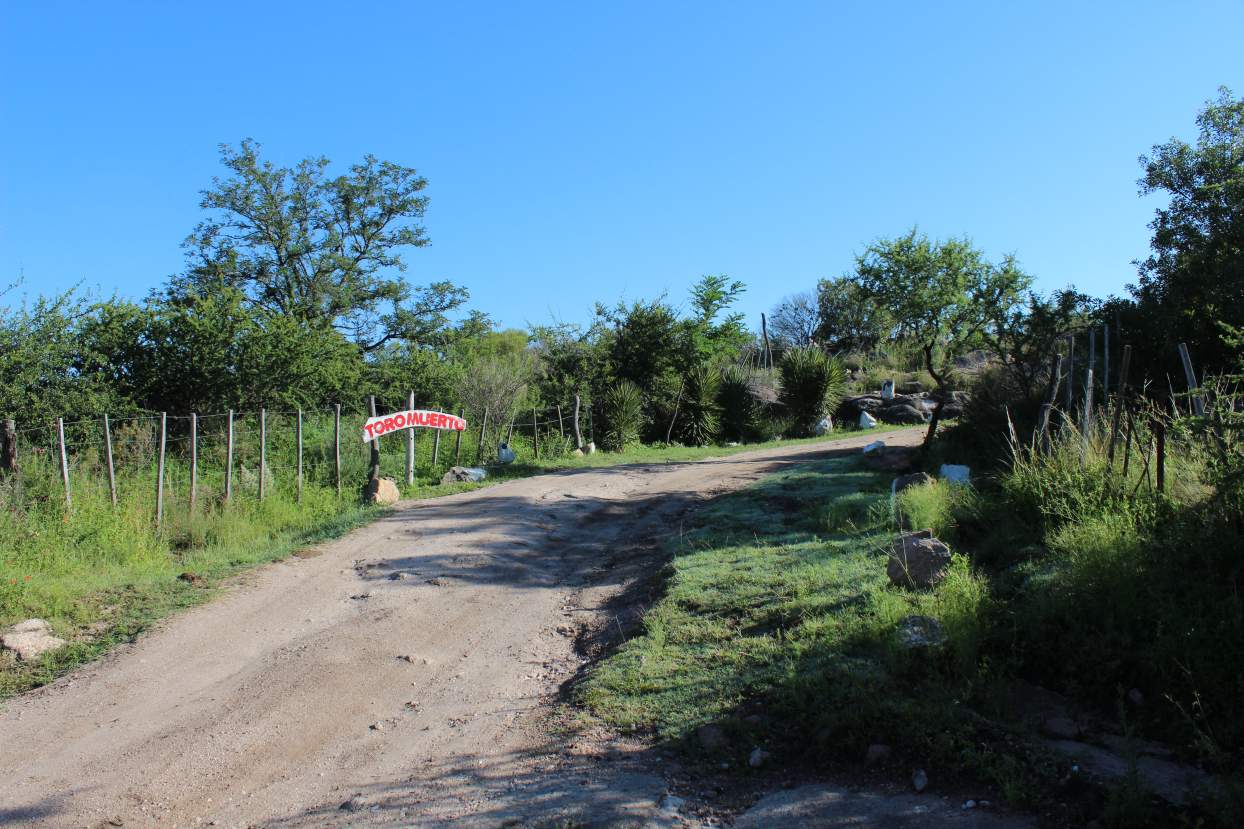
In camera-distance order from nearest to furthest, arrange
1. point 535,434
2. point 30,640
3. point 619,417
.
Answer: point 30,640 < point 535,434 < point 619,417

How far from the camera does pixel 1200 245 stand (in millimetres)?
15953

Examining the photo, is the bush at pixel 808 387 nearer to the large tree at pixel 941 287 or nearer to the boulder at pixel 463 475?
the large tree at pixel 941 287

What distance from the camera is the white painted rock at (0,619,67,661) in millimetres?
7051

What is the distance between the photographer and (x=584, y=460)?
801 inches

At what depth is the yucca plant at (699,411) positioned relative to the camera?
85.4ft

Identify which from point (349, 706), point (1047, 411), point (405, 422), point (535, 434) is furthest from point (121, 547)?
point (1047, 411)

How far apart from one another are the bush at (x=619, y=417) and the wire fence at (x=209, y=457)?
374cm

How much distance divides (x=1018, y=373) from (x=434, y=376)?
54.0 feet

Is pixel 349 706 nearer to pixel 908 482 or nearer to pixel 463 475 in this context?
pixel 908 482

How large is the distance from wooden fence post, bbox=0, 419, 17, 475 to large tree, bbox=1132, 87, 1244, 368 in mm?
17890

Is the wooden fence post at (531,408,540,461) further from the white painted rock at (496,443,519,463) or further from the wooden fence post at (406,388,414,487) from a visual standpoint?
the wooden fence post at (406,388,414,487)

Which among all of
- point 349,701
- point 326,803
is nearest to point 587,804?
point 326,803

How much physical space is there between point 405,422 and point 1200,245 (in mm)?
15302

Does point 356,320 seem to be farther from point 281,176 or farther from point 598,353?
point 598,353
